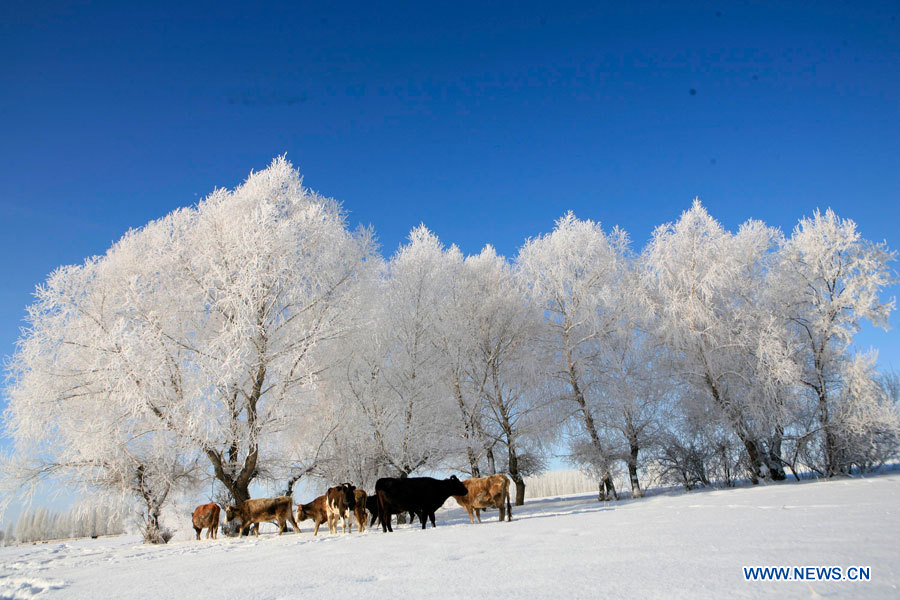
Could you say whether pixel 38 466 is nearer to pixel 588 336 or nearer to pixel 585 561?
pixel 585 561

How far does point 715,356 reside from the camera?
1900cm

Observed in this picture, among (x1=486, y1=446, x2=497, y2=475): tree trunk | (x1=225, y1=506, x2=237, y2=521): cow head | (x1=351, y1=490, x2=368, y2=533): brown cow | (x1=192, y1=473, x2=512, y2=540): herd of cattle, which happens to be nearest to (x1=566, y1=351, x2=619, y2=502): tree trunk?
(x1=486, y1=446, x2=497, y2=475): tree trunk

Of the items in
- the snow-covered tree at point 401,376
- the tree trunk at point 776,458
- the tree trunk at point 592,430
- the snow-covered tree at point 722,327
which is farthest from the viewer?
the tree trunk at point 776,458

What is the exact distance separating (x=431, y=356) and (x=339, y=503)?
862 cm

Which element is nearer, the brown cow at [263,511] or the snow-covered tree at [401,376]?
the brown cow at [263,511]

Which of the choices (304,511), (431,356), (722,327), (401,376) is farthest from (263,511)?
(722,327)

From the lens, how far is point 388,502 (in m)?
9.59

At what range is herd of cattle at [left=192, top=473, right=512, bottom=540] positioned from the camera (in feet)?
31.5

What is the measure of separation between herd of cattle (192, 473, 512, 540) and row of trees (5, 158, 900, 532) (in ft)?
7.32

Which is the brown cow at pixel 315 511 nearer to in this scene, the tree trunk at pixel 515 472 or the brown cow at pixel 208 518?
the brown cow at pixel 208 518

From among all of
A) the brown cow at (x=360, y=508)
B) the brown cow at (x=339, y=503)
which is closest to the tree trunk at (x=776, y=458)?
the brown cow at (x=360, y=508)

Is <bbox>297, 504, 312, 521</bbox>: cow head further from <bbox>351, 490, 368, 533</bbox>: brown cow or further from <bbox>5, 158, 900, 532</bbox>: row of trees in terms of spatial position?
<bbox>5, 158, 900, 532</bbox>: row of trees

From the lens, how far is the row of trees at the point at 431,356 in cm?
1269

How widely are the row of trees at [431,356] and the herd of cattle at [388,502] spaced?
223cm
